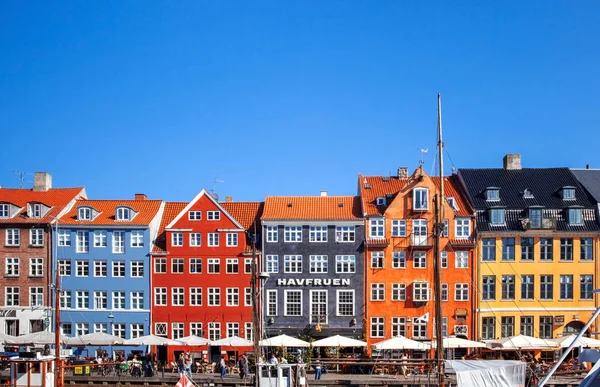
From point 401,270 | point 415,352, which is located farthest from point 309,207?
point 415,352

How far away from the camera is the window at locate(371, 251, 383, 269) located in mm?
54844

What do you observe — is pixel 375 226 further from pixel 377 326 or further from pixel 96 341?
pixel 96 341

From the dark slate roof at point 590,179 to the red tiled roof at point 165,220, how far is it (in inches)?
1198

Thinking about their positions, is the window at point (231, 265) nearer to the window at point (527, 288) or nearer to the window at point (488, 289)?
the window at point (488, 289)

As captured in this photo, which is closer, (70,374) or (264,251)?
(70,374)

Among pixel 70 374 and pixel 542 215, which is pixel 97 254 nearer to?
pixel 70 374

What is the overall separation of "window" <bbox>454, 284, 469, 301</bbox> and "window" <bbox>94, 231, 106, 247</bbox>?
25.7 m

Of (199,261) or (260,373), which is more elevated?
(199,261)

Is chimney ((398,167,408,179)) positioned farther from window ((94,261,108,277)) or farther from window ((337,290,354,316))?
window ((94,261,108,277))

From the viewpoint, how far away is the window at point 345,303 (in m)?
54.9

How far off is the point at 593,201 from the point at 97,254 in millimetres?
36204

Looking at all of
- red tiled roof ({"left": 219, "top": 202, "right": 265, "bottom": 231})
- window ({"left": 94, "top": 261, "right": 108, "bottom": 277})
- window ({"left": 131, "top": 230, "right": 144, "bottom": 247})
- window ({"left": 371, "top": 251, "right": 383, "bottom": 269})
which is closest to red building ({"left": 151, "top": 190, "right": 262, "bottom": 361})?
red tiled roof ({"left": 219, "top": 202, "right": 265, "bottom": 231})

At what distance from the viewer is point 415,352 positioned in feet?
178

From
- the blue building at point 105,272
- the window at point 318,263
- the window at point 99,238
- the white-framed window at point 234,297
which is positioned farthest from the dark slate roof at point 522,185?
the window at point 99,238
